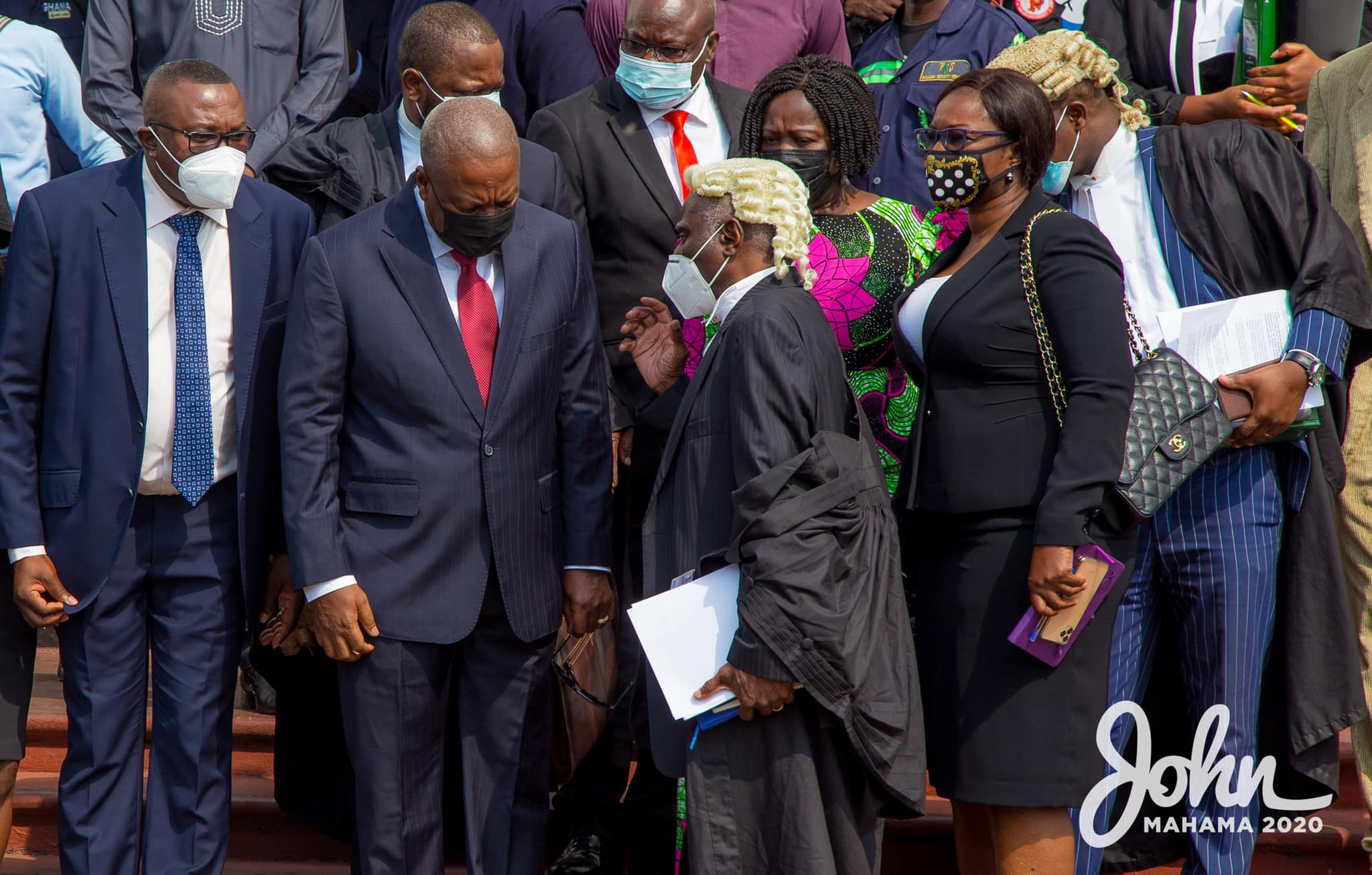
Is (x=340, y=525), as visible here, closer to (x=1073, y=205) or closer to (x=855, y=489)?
(x=855, y=489)

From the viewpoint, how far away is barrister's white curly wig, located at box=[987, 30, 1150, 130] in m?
3.79

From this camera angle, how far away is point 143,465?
3.91m

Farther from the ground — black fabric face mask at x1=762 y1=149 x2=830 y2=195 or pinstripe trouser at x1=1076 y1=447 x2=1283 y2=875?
black fabric face mask at x1=762 y1=149 x2=830 y2=195

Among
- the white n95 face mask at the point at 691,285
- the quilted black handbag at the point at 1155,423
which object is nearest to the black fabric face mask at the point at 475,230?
the white n95 face mask at the point at 691,285

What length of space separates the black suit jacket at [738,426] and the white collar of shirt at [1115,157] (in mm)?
→ 1076

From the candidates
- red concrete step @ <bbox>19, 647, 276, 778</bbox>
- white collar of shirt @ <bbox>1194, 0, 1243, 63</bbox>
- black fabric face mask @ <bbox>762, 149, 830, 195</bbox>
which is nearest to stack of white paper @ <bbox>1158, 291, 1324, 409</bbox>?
black fabric face mask @ <bbox>762, 149, 830, 195</bbox>

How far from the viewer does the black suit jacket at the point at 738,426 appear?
3.28 meters

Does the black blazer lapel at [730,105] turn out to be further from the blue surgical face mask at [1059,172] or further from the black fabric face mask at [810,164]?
the blue surgical face mask at [1059,172]

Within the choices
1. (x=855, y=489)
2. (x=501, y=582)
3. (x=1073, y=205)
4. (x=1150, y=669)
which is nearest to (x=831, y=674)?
(x=855, y=489)

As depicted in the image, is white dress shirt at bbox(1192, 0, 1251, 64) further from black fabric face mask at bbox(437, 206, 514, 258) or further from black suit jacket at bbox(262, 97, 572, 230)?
black fabric face mask at bbox(437, 206, 514, 258)

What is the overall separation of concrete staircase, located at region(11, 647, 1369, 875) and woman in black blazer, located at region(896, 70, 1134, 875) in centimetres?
117

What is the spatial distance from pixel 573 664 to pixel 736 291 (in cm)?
133

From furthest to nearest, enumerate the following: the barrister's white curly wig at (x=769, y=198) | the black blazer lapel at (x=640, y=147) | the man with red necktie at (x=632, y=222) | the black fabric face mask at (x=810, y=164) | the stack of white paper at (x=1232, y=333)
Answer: the black blazer lapel at (x=640, y=147) → the man with red necktie at (x=632, y=222) → the black fabric face mask at (x=810, y=164) → the stack of white paper at (x=1232, y=333) → the barrister's white curly wig at (x=769, y=198)

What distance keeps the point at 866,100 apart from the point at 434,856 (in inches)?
104
